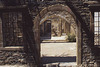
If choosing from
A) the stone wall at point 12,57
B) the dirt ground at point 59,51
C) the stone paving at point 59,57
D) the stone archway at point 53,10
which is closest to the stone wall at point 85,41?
the stone wall at point 12,57

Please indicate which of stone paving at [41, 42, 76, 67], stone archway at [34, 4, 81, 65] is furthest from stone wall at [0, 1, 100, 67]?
stone paving at [41, 42, 76, 67]

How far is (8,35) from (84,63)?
3.94m

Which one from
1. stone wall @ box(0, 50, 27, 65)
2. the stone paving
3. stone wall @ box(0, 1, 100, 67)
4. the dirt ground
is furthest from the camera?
the dirt ground

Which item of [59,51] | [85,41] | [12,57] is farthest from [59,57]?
[12,57]

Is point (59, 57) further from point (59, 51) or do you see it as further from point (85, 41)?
point (85, 41)

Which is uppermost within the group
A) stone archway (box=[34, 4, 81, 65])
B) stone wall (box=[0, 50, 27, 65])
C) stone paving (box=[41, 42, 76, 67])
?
stone archway (box=[34, 4, 81, 65])

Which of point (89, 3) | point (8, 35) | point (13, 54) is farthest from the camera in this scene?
point (8, 35)

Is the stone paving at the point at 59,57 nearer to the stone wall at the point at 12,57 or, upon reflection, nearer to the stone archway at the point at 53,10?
the stone archway at the point at 53,10

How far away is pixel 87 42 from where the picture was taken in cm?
606

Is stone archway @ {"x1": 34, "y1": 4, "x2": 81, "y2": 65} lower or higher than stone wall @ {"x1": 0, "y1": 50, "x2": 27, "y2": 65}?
higher

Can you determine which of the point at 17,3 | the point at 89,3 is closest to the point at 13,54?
the point at 17,3

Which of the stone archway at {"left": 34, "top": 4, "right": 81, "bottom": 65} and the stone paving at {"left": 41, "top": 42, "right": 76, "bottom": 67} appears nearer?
the stone archway at {"left": 34, "top": 4, "right": 81, "bottom": 65}

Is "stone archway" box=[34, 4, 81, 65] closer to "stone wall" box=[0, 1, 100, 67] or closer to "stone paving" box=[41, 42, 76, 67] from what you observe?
"stone wall" box=[0, 1, 100, 67]

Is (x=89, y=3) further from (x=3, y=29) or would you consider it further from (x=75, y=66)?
(x=3, y=29)
